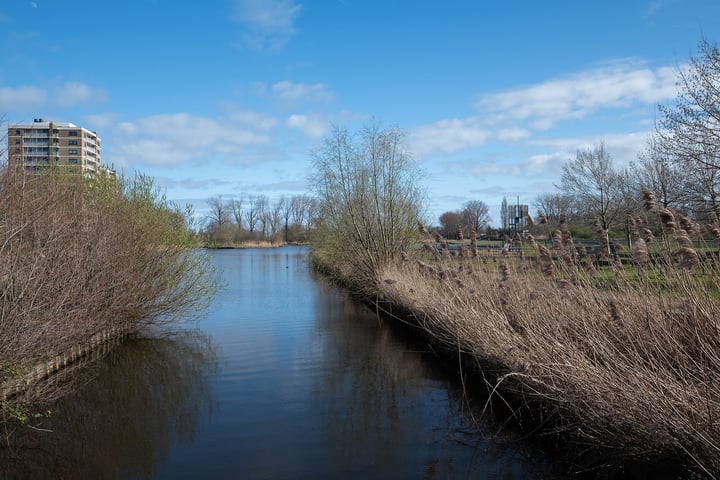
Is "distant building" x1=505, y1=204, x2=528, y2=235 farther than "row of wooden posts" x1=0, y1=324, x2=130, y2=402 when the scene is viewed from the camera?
Yes

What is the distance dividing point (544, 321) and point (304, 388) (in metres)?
4.04

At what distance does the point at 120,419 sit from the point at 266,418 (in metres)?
1.95

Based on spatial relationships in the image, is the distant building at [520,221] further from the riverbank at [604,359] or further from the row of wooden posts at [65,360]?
the row of wooden posts at [65,360]

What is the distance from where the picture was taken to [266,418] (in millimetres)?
7578

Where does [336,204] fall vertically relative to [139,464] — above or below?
above

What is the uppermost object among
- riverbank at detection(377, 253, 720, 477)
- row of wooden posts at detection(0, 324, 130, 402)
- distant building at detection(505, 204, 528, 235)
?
distant building at detection(505, 204, 528, 235)

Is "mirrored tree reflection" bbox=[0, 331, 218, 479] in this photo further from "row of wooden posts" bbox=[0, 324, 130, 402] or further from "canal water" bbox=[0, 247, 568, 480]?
"row of wooden posts" bbox=[0, 324, 130, 402]

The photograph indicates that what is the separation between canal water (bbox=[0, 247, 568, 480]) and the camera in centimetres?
597

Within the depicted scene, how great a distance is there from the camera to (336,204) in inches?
857

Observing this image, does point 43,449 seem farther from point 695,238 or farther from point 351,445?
point 695,238

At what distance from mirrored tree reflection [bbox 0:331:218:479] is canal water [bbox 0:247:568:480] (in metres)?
0.02

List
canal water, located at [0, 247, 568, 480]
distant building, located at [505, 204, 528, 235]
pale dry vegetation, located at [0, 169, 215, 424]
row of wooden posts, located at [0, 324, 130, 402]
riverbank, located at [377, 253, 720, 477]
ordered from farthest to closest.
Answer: distant building, located at [505, 204, 528, 235], row of wooden posts, located at [0, 324, 130, 402], pale dry vegetation, located at [0, 169, 215, 424], canal water, located at [0, 247, 568, 480], riverbank, located at [377, 253, 720, 477]

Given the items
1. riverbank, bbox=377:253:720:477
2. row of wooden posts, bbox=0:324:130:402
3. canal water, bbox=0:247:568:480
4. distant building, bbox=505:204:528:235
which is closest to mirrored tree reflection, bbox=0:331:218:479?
canal water, bbox=0:247:568:480

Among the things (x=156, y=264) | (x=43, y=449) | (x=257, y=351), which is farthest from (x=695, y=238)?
(x=156, y=264)
